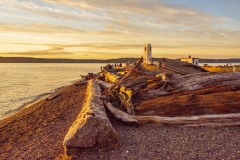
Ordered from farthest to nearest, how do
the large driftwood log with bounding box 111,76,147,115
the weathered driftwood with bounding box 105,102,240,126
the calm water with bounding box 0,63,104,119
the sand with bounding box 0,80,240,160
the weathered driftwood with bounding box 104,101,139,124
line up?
the calm water with bounding box 0,63,104,119 < the large driftwood log with bounding box 111,76,147,115 < the weathered driftwood with bounding box 104,101,139,124 < the weathered driftwood with bounding box 105,102,240,126 < the sand with bounding box 0,80,240,160

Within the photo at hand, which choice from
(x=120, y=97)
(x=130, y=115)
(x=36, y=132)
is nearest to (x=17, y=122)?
(x=36, y=132)

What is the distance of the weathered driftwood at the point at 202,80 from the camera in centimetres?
982

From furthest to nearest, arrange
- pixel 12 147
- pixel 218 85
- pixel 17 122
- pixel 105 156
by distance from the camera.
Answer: pixel 17 122 → pixel 218 85 → pixel 12 147 → pixel 105 156

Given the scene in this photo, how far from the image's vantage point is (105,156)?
5.33 meters

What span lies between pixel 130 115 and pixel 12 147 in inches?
147

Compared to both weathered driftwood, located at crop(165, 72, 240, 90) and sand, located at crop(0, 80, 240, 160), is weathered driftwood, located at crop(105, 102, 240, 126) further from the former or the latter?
weathered driftwood, located at crop(165, 72, 240, 90)

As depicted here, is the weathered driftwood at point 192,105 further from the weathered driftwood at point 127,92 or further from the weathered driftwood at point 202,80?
the weathered driftwood at point 202,80

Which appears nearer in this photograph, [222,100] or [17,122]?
[222,100]

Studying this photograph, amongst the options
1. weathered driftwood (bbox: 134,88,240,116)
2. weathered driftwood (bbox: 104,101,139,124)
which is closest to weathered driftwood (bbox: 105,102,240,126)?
weathered driftwood (bbox: 104,101,139,124)

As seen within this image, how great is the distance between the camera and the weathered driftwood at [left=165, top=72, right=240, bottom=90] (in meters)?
9.82

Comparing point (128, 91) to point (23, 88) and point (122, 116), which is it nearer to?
point (122, 116)

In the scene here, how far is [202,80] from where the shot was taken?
9.98 meters

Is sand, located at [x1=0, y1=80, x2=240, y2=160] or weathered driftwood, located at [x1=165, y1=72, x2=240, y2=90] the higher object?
weathered driftwood, located at [x1=165, y1=72, x2=240, y2=90]

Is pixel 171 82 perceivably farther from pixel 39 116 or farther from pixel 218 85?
pixel 39 116
